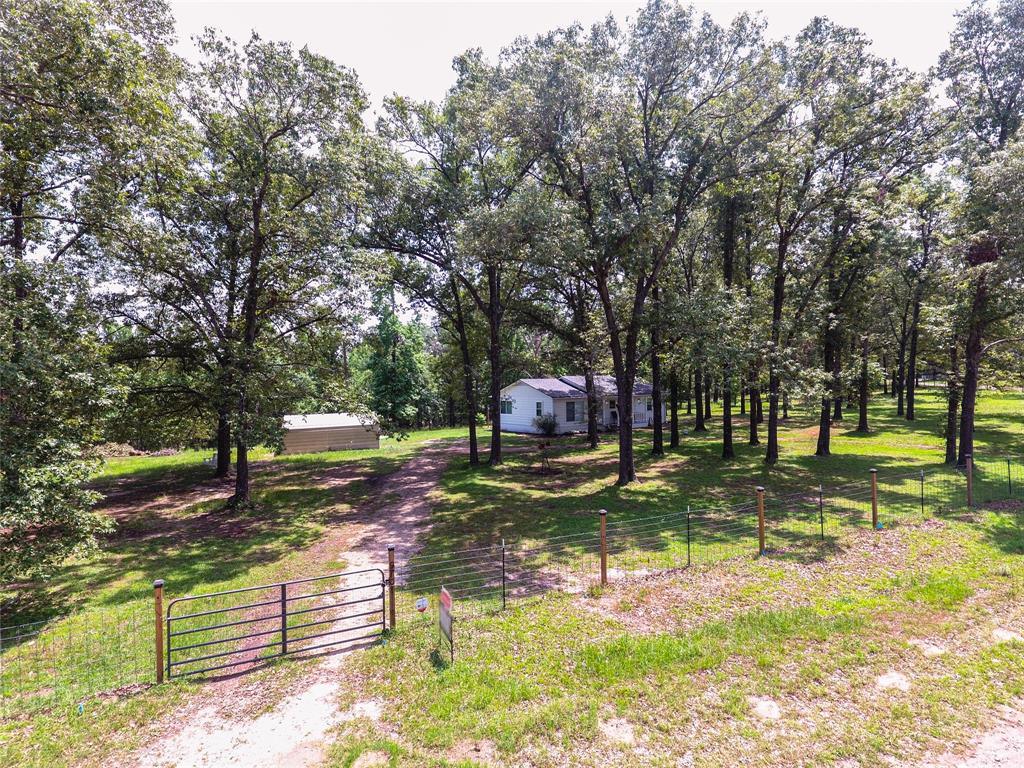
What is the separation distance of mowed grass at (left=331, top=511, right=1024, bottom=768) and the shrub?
23505mm

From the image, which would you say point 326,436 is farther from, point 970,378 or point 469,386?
point 970,378

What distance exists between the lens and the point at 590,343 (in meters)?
22.0

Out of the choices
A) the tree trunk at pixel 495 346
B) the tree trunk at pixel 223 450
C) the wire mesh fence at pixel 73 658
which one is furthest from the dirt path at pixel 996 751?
the tree trunk at pixel 223 450

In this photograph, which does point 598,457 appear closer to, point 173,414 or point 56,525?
point 173,414

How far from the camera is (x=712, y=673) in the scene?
18.2 ft

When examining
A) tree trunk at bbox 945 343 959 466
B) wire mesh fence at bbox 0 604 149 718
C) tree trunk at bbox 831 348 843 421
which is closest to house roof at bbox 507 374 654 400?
tree trunk at bbox 831 348 843 421

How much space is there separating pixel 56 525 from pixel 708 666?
34.1 feet

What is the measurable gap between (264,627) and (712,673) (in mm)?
6320

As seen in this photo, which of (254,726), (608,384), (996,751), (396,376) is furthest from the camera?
(396,376)

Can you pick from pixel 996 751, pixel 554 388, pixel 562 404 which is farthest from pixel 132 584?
pixel 554 388

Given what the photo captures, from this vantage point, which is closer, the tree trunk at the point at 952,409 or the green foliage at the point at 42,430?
the green foliage at the point at 42,430

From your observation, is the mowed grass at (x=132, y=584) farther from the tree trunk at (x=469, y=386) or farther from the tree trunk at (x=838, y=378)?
the tree trunk at (x=838, y=378)

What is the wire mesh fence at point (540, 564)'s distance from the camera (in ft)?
19.8

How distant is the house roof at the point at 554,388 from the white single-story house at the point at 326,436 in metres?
11.1
